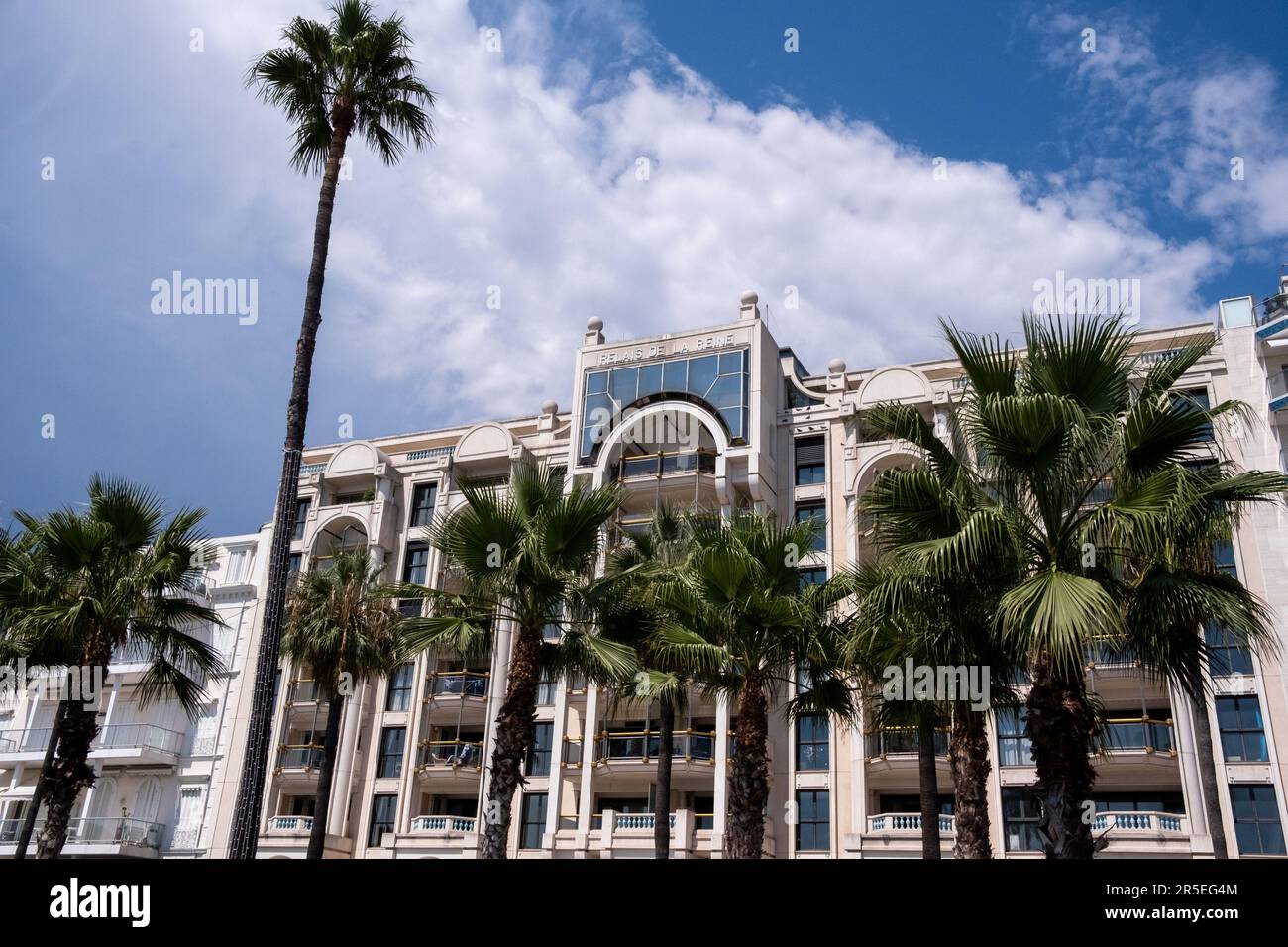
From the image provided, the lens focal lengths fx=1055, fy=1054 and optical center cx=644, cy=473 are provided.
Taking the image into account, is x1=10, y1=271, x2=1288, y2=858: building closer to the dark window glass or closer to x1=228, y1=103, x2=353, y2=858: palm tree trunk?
the dark window glass

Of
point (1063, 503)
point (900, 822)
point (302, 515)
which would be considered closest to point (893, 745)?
point (900, 822)

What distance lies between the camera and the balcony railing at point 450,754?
130 ft

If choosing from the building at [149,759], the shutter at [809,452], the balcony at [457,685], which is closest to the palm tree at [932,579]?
the shutter at [809,452]

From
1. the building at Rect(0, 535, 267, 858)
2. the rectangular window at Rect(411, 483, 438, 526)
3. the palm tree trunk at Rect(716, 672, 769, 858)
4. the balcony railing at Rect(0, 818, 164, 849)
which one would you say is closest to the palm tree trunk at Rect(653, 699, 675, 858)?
the palm tree trunk at Rect(716, 672, 769, 858)

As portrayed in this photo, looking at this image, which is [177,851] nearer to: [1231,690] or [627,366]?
[627,366]

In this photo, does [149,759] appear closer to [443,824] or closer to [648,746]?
[443,824]

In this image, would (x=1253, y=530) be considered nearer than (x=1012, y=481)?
No

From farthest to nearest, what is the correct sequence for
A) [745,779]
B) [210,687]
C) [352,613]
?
[210,687]
[352,613]
[745,779]

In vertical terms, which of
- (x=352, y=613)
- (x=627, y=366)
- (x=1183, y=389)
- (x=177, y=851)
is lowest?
(x=177, y=851)

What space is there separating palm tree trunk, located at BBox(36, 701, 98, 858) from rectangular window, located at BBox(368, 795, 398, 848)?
2126cm

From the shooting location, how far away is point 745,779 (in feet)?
62.8

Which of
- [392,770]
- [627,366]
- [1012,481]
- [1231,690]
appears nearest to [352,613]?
[392,770]

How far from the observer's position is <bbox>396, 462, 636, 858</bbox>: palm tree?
19594 mm
